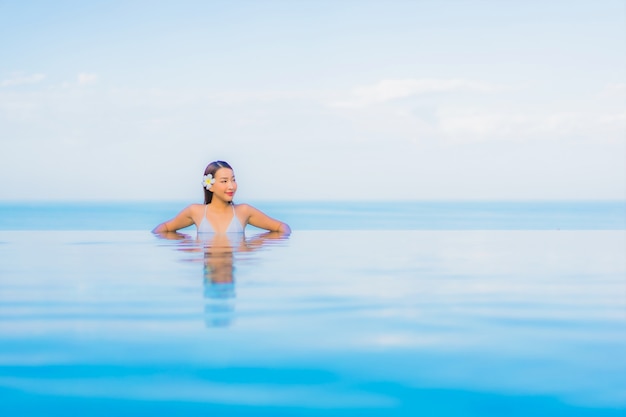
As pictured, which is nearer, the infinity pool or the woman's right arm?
the infinity pool

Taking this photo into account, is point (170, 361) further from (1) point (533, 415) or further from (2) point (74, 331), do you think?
(1) point (533, 415)

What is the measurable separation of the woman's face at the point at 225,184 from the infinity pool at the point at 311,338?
2453 millimetres

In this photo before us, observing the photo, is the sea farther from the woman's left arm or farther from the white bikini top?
the woman's left arm

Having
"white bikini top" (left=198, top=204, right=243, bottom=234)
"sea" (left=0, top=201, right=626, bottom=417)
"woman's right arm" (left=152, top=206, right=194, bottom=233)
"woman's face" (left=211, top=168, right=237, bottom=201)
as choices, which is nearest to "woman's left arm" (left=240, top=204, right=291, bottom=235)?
"white bikini top" (left=198, top=204, right=243, bottom=234)

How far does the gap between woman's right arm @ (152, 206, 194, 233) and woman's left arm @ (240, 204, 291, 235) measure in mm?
595

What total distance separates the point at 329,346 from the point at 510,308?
1.22 metres

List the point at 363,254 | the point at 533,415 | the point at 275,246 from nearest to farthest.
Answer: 1. the point at 533,415
2. the point at 363,254
3. the point at 275,246

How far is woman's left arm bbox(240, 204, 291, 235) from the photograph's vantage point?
27.9 feet

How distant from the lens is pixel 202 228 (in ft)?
27.7

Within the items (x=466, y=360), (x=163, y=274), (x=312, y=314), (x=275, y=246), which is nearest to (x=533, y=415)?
(x=466, y=360)

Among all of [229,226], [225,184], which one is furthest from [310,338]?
[229,226]

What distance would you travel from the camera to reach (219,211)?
8.38 m

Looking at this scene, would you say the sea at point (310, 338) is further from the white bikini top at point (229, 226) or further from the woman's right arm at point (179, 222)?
the woman's right arm at point (179, 222)

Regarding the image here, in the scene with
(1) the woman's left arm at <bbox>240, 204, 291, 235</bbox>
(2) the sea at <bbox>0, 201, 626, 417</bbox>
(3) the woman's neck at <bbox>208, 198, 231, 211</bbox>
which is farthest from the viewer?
(1) the woman's left arm at <bbox>240, 204, 291, 235</bbox>
